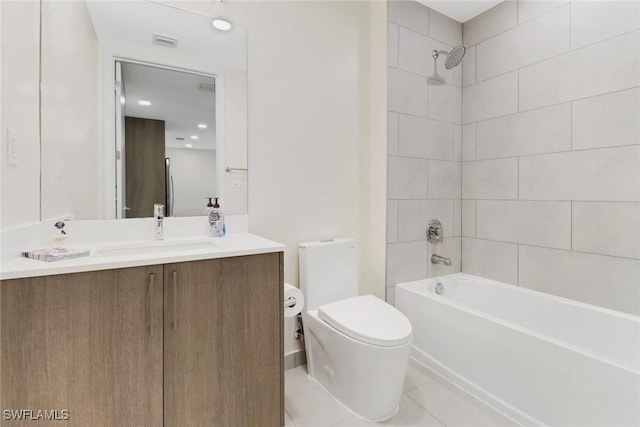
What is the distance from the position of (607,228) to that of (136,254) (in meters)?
2.42

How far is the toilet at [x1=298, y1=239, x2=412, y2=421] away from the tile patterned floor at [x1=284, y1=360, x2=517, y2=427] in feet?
0.19

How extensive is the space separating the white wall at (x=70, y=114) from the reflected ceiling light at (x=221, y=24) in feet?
1.90

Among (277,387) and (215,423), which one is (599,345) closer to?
(277,387)

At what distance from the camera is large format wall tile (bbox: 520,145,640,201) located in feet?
5.42

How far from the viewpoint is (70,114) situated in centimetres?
137

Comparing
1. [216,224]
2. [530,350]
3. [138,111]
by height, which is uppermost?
[138,111]

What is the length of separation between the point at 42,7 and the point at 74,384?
4.78 feet

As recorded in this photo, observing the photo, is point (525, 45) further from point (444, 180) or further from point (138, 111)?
point (138, 111)

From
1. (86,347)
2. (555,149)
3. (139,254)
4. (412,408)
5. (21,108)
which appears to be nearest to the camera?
(86,347)

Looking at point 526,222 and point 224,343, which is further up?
point 526,222

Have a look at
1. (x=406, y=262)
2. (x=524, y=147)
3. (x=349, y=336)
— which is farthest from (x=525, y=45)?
(x=349, y=336)

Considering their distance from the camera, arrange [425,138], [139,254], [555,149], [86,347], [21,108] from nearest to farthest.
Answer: [86,347] → [21,108] → [139,254] → [555,149] → [425,138]

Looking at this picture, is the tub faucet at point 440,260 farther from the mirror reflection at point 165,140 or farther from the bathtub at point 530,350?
the mirror reflection at point 165,140

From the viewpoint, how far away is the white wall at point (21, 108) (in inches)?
38.7
